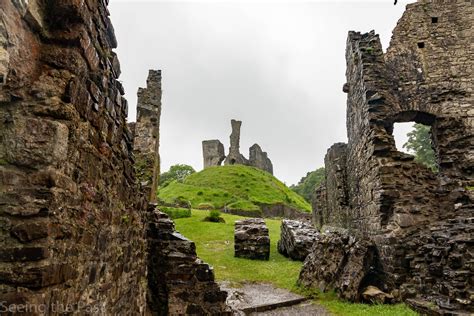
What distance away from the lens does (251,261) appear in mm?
12562

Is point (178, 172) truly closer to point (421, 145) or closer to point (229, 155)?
point (229, 155)

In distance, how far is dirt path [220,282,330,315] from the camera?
24.7 feet

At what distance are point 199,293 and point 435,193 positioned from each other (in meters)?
6.82

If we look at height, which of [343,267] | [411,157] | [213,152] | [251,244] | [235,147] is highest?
[235,147]

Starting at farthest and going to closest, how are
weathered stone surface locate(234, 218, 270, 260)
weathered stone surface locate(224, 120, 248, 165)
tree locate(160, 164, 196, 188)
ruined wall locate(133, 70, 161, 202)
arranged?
tree locate(160, 164, 196, 188) < weathered stone surface locate(224, 120, 248, 165) < weathered stone surface locate(234, 218, 270, 260) < ruined wall locate(133, 70, 161, 202)

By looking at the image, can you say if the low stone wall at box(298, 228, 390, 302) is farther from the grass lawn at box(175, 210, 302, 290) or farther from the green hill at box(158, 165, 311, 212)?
the green hill at box(158, 165, 311, 212)

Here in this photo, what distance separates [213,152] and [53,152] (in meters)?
54.0

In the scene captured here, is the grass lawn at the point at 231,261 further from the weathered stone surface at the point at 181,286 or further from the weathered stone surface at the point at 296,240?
the weathered stone surface at the point at 181,286

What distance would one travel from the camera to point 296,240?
12969 mm

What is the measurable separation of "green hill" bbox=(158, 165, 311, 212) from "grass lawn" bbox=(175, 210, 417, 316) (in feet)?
37.2

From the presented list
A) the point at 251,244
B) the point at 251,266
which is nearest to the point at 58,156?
the point at 251,266

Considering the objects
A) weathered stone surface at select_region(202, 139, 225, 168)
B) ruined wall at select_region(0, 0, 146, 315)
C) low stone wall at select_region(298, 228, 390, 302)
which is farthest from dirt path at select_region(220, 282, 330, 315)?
weathered stone surface at select_region(202, 139, 225, 168)

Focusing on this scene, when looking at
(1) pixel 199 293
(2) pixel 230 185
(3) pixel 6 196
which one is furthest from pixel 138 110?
(2) pixel 230 185

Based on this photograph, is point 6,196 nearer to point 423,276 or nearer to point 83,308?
point 83,308
